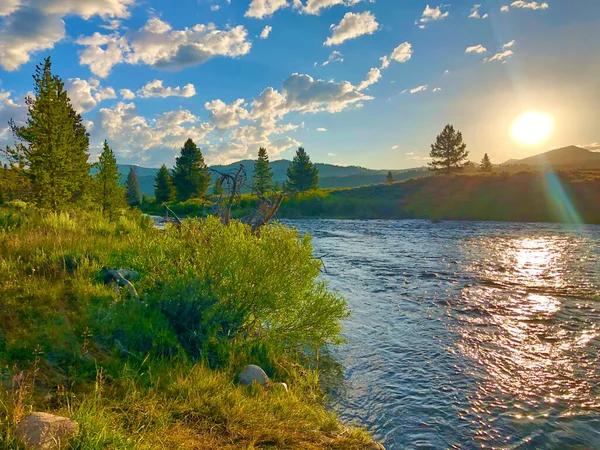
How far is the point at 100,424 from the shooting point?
298 centimetres

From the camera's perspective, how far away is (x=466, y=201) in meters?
47.7

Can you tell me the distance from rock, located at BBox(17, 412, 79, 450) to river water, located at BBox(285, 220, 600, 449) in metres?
4.11

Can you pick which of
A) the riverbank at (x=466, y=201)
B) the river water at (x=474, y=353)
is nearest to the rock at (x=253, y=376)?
the river water at (x=474, y=353)

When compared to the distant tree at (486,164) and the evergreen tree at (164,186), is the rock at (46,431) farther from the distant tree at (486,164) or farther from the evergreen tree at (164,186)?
the distant tree at (486,164)

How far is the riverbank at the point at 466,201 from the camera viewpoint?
4072cm

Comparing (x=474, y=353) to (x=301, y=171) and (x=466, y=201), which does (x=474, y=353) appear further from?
(x=301, y=171)

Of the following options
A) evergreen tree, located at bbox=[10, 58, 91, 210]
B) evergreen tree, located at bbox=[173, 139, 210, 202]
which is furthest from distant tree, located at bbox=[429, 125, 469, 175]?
evergreen tree, located at bbox=[10, 58, 91, 210]

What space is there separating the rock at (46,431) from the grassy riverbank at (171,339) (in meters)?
0.08

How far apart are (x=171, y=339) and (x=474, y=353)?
6.78 meters

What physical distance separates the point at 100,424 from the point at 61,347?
228 centimetres

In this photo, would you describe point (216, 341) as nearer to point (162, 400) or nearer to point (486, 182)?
point (162, 400)

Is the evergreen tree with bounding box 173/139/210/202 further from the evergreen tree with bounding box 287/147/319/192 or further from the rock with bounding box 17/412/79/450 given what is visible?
the rock with bounding box 17/412/79/450

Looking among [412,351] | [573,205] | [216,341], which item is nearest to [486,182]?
[573,205]

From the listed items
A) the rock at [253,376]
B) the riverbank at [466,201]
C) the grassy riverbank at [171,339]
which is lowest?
the rock at [253,376]
